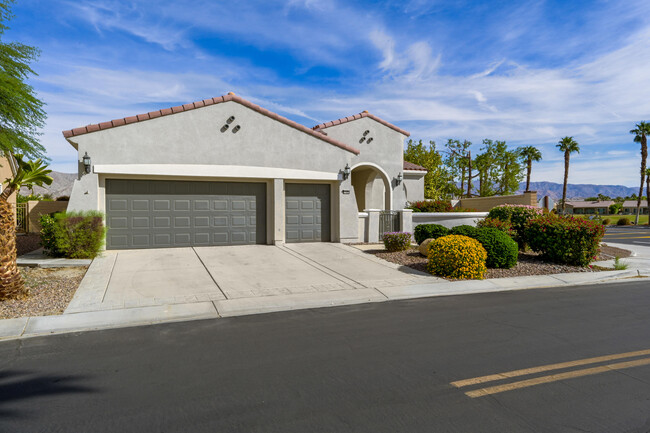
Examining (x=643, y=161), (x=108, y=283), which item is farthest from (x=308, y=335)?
(x=643, y=161)

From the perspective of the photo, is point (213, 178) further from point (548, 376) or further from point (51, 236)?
point (548, 376)

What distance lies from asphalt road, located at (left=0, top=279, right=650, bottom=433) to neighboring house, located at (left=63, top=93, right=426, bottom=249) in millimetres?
8557

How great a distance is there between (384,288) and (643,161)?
55.9 metres

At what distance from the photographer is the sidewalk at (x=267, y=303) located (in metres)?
6.92

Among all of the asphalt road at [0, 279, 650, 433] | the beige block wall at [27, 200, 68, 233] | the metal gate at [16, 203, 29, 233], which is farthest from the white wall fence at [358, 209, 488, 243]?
the metal gate at [16, 203, 29, 233]

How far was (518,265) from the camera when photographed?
13.2 m

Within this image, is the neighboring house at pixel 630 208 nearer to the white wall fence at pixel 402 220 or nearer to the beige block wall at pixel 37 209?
the white wall fence at pixel 402 220

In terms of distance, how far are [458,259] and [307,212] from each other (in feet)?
23.7

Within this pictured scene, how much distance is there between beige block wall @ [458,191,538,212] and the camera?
23.4 m

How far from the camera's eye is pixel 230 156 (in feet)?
50.7

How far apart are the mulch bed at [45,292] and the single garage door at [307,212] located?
24.5ft

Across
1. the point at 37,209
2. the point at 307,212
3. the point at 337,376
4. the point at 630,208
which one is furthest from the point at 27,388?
the point at 630,208

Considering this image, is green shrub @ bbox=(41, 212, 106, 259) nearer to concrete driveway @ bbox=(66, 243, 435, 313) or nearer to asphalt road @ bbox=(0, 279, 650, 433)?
concrete driveway @ bbox=(66, 243, 435, 313)

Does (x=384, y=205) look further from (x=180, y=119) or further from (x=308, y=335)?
(x=308, y=335)
